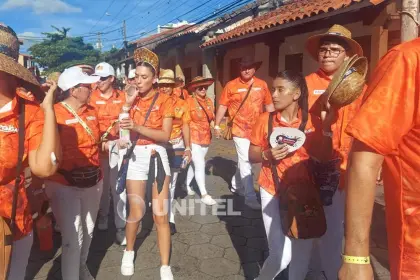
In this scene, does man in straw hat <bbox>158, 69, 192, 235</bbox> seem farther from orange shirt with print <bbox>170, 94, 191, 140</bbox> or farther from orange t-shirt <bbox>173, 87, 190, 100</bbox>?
orange t-shirt <bbox>173, 87, 190, 100</bbox>

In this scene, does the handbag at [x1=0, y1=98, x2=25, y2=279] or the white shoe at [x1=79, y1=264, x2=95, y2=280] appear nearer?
the handbag at [x1=0, y1=98, x2=25, y2=279]

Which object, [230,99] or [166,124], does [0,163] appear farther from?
[230,99]

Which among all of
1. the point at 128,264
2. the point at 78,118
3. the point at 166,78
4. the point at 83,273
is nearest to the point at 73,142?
the point at 78,118

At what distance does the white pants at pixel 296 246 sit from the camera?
9.25ft

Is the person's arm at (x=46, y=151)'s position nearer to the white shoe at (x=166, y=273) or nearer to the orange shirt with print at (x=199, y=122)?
the white shoe at (x=166, y=273)

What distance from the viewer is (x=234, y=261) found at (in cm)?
400

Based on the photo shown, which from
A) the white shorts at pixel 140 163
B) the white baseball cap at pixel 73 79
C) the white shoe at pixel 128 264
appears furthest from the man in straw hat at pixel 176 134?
the white baseball cap at pixel 73 79

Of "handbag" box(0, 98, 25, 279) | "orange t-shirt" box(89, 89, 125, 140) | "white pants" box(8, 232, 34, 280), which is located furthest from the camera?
"orange t-shirt" box(89, 89, 125, 140)

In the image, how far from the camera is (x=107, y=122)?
4.76 m

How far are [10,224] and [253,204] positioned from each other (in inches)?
162

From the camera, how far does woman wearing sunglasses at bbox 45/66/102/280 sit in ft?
10.0

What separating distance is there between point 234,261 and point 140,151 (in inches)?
64.8

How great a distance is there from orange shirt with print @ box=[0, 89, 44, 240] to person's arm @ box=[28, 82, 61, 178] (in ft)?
0.20

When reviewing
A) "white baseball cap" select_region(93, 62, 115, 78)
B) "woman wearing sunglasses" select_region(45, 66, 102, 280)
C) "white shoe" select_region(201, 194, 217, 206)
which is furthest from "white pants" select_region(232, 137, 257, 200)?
"woman wearing sunglasses" select_region(45, 66, 102, 280)
